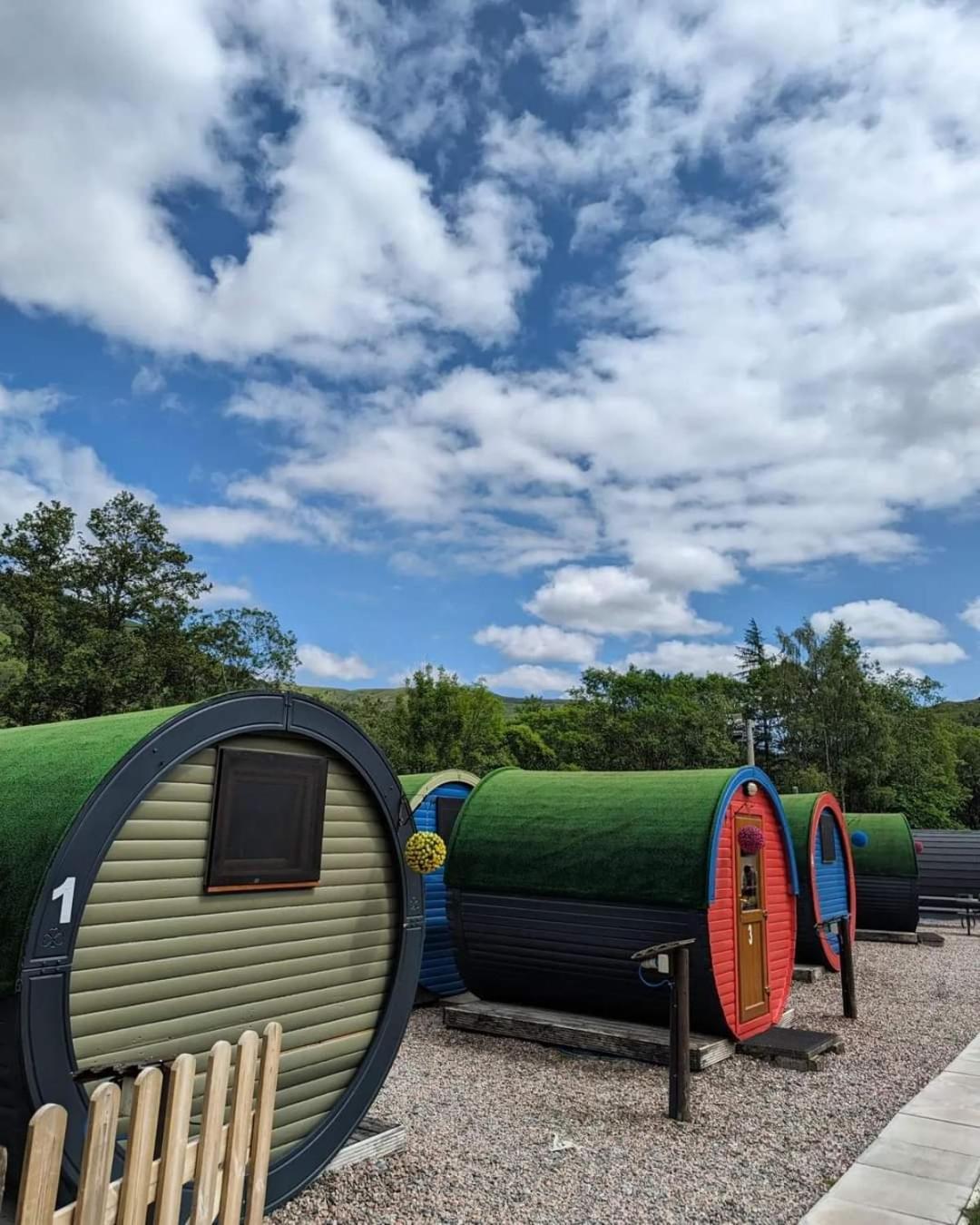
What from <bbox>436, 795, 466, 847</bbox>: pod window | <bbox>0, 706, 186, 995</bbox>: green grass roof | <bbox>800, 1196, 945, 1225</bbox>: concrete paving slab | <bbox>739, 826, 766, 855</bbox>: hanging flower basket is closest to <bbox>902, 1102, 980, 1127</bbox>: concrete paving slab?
<bbox>800, 1196, 945, 1225</bbox>: concrete paving slab

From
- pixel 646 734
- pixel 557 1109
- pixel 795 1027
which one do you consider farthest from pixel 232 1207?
pixel 646 734

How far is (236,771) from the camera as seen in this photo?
5.06 meters

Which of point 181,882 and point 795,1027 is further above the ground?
point 181,882

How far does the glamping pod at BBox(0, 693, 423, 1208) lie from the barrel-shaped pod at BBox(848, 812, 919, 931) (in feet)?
49.6

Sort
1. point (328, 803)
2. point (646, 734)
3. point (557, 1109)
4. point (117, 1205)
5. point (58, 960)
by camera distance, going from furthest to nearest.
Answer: point (646, 734) → point (557, 1109) → point (328, 803) → point (58, 960) → point (117, 1205)

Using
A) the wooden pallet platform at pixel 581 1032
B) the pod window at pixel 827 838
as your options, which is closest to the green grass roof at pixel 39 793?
the wooden pallet platform at pixel 581 1032

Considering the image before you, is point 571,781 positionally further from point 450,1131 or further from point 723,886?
point 450,1131

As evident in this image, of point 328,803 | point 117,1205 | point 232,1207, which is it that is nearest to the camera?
point 117,1205

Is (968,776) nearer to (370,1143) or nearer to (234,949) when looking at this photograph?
(370,1143)

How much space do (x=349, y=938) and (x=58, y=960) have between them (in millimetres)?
2154

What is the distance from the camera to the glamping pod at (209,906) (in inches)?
158

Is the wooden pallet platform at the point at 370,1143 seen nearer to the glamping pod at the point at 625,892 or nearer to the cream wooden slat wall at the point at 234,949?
the cream wooden slat wall at the point at 234,949

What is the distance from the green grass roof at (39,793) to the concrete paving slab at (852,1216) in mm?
4786

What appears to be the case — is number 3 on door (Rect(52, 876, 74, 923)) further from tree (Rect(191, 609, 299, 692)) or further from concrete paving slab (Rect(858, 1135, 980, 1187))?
tree (Rect(191, 609, 299, 692))
